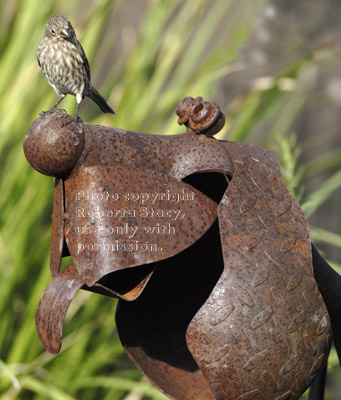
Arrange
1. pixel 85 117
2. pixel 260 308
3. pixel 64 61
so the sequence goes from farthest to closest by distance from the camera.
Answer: pixel 85 117 < pixel 64 61 < pixel 260 308

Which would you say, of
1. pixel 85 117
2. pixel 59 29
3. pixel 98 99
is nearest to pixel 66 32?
pixel 59 29

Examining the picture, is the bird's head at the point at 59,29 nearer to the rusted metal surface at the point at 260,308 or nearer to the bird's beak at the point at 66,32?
the bird's beak at the point at 66,32

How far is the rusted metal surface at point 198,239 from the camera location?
1.96 ft

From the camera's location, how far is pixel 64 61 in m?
0.92

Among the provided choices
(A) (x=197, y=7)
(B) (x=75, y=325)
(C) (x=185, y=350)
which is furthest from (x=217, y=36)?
(C) (x=185, y=350)

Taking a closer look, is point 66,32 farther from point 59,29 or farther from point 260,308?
point 260,308

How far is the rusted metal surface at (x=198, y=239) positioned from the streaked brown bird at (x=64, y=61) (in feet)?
0.92

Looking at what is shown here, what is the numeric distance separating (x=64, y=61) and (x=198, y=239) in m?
0.41

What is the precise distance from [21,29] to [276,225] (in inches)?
47.6

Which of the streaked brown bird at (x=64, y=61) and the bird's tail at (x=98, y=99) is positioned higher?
the streaked brown bird at (x=64, y=61)

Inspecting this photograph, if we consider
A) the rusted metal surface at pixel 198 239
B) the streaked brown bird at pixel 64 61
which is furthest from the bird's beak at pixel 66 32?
the rusted metal surface at pixel 198 239

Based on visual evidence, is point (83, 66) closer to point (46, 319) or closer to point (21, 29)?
point (46, 319)

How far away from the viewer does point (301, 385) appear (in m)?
0.65

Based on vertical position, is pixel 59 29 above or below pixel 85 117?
above
